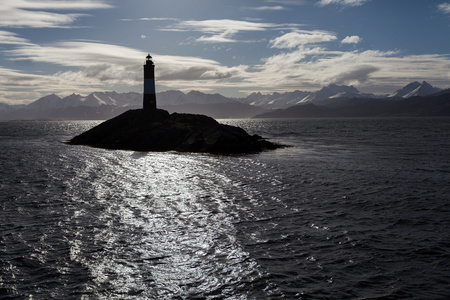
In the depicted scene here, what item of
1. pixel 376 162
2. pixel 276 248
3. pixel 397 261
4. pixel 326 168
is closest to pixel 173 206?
pixel 276 248

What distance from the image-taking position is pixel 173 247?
13062 mm

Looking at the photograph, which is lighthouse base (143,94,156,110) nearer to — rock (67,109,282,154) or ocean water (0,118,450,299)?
rock (67,109,282,154)

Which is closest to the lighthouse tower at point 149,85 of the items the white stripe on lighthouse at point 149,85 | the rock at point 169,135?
the white stripe on lighthouse at point 149,85

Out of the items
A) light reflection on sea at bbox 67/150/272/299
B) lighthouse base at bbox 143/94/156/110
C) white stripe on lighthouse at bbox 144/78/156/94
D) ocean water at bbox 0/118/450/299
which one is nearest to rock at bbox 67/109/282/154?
lighthouse base at bbox 143/94/156/110

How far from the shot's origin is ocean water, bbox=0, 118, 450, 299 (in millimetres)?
10109

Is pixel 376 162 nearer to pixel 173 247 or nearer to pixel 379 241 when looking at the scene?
pixel 379 241

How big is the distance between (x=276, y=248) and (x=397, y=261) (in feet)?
13.5

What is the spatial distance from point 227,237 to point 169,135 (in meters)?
40.6

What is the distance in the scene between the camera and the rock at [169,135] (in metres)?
47.7

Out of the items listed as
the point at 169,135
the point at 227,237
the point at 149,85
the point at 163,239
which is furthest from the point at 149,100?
the point at 227,237

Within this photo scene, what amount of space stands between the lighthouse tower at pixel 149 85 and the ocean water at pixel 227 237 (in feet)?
125

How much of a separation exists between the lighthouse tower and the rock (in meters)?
3.19

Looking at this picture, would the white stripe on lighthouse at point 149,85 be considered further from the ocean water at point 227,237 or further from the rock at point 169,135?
the ocean water at point 227,237

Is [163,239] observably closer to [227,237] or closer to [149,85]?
[227,237]
